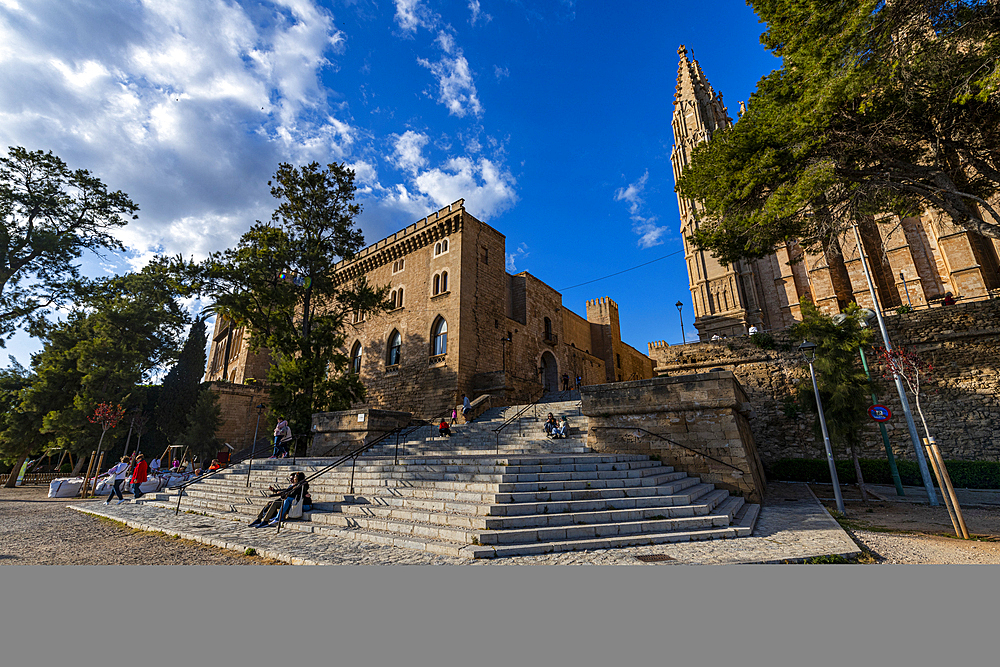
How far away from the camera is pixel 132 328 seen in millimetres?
21297

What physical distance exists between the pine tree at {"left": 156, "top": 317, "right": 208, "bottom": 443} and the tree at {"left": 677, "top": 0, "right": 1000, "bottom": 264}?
90.0 ft

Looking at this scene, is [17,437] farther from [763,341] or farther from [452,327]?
[763,341]

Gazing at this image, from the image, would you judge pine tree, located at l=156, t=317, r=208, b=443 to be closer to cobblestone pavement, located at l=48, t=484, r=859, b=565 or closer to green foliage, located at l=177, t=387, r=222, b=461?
green foliage, located at l=177, t=387, r=222, b=461

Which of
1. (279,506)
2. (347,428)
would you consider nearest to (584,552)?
(279,506)

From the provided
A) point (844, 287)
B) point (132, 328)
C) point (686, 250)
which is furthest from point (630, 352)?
point (132, 328)

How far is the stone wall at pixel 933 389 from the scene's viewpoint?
12227 millimetres

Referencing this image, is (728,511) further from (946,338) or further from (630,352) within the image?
(630,352)

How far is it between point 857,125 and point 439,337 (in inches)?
699

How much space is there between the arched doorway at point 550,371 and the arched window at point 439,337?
7730mm

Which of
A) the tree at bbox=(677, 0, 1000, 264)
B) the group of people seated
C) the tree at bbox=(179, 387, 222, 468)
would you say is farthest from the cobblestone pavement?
the tree at bbox=(179, 387, 222, 468)

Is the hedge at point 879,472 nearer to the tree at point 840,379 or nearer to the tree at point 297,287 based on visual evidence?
the tree at point 840,379

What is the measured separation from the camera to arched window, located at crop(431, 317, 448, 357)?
69.1ft

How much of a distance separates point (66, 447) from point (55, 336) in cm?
631

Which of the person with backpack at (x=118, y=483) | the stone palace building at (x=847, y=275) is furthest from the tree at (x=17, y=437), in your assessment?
the stone palace building at (x=847, y=275)
